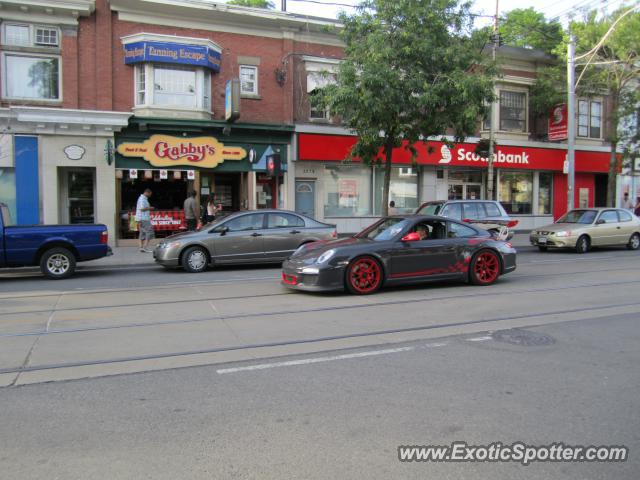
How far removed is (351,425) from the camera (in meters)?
3.81

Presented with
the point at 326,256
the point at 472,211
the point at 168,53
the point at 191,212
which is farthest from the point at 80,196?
the point at 472,211

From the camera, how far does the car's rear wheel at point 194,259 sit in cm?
1232

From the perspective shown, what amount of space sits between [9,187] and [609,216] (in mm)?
20057

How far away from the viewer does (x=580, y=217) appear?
17609 millimetres

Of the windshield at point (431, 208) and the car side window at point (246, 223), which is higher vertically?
the windshield at point (431, 208)

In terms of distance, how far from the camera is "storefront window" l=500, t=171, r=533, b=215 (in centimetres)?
2456

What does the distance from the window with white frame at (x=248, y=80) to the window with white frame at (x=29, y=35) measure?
6.30 m

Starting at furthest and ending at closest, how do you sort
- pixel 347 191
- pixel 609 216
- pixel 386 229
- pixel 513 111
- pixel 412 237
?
1. pixel 513 111
2. pixel 347 191
3. pixel 609 216
4. pixel 386 229
5. pixel 412 237

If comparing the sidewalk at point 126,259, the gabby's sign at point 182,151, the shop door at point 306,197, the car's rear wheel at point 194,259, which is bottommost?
the sidewalk at point 126,259

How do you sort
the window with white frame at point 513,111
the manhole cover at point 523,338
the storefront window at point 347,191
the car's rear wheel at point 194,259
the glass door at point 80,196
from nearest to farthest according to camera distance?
1. the manhole cover at point 523,338
2. the car's rear wheel at point 194,259
3. the glass door at point 80,196
4. the storefront window at point 347,191
5. the window with white frame at point 513,111

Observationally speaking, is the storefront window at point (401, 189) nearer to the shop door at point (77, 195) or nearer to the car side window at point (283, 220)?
the car side window at point (283, 220)

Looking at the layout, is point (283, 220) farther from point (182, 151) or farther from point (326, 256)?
point (182, 151)

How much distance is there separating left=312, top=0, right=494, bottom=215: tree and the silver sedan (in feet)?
14.3

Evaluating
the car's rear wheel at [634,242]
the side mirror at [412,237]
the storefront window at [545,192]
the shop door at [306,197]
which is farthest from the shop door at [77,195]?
the storefront window at [545,192]
